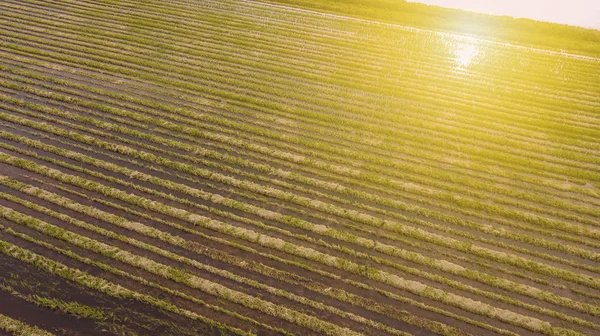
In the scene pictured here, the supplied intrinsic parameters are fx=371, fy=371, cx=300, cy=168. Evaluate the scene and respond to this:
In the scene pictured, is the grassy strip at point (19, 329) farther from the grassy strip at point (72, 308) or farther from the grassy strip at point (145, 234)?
the grassy strip at point (145, 234)

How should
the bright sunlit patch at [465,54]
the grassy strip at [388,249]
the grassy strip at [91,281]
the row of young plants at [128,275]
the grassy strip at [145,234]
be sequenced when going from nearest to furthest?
the grassy strip at [91,281]
the row of young plants at [128,275]
the grassy strip at [145,234]
the grassy strip at [388,249]
the bright sunlit patch at [465,54]

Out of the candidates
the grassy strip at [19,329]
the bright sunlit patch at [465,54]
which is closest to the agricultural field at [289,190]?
the grassy strip at [19,329]

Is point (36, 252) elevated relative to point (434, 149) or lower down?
lower down

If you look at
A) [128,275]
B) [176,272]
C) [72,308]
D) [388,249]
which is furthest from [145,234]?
[388,249]

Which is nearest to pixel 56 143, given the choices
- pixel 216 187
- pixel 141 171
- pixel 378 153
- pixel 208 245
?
pixel 141 171

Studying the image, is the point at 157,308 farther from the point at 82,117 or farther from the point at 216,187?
the point at 82,117

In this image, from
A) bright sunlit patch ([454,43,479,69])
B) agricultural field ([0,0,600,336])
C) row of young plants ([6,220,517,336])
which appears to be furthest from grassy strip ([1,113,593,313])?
bright sunlit patch ([454,43,479,69])
